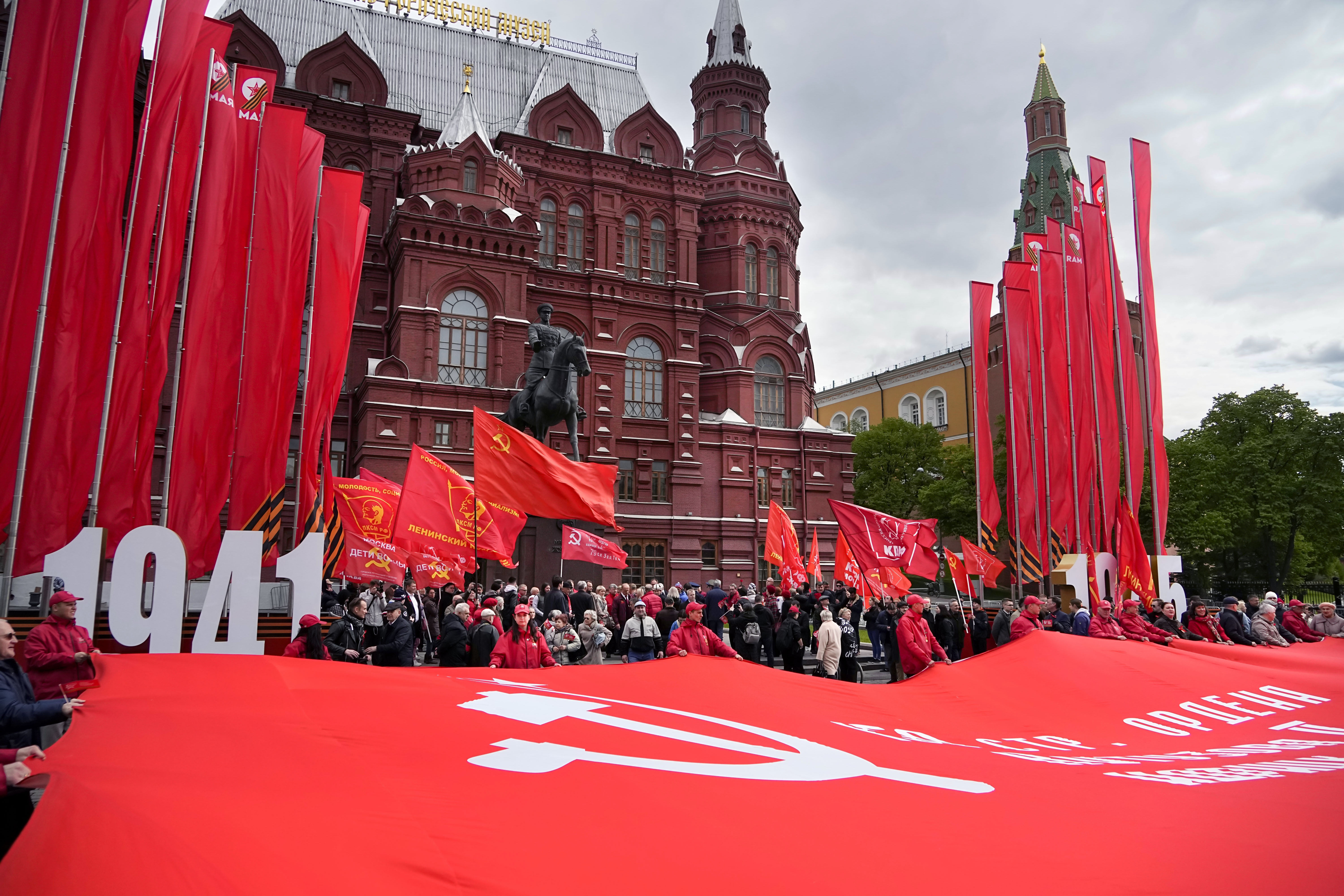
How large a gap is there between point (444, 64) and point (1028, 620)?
44.4m

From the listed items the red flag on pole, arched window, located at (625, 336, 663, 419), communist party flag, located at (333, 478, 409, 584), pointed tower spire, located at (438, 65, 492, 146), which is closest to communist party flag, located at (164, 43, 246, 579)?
communist party flag, located at (333, 478, 409, 584)

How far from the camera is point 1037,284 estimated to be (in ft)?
64.9

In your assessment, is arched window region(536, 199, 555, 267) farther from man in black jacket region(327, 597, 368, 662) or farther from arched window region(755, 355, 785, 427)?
man in black jacket region(327, 597, 368, 662)

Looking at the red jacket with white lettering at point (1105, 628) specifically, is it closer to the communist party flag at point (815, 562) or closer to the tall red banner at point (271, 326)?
the tall red banner at point (271, 326)

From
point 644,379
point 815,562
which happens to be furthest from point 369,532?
point 644,379

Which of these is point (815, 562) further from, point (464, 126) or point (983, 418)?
point (464, 126)

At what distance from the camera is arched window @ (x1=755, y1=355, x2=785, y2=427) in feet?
149

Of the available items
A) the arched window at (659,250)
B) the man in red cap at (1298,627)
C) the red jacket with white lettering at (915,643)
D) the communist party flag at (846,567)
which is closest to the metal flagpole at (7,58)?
the red jacket with white lettering at (915,643)

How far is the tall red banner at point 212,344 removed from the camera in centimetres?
1135

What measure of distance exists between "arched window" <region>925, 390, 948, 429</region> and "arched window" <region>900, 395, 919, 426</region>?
998 mm

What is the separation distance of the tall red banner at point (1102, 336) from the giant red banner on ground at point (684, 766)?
1067 centimetres

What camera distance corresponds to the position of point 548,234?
42.2m

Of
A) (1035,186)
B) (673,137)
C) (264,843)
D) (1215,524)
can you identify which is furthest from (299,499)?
(1035,186)

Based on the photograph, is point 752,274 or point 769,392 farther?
point 752,274
